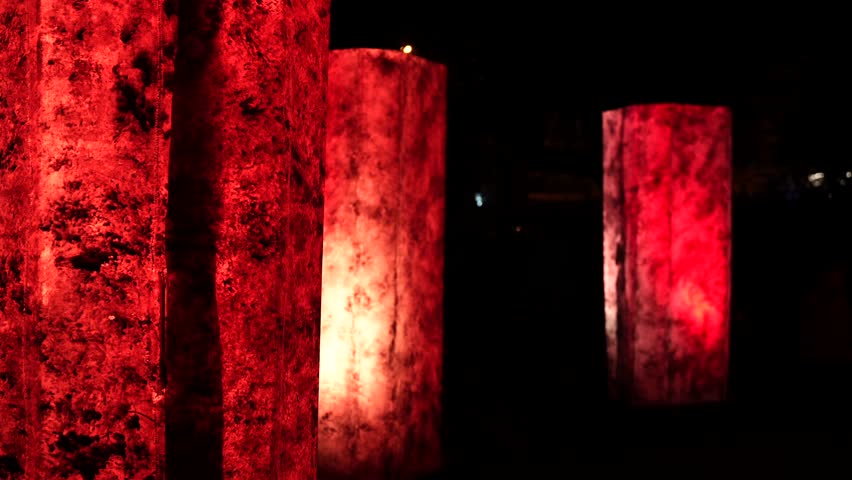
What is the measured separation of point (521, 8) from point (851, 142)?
689cm

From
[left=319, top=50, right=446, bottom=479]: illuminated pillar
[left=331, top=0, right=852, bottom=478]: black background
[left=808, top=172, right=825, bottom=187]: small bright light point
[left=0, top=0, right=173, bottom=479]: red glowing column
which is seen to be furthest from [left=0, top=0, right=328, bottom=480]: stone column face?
[left=808, top=172, right=825, bottom=187]: small bright light point

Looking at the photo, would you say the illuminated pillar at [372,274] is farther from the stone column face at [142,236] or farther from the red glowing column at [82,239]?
the red glowing column at [82,239]

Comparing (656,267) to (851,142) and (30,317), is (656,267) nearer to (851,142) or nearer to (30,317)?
(30,317)

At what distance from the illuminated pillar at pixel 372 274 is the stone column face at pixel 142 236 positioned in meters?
1.39

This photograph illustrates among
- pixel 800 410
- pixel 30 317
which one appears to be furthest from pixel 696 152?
pixel 30 317

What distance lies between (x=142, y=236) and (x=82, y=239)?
0.40 feet

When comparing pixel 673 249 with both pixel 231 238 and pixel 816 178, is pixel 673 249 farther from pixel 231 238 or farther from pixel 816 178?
pixel 816 178

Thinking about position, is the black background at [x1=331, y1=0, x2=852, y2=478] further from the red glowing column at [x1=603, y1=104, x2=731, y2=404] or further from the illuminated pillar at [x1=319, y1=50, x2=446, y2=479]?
the illuminated pillar at [x1=319, y1=50, x2=446, y2=479]

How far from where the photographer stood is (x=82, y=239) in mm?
1569

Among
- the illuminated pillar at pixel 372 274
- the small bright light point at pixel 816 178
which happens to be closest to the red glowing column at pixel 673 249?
the illuminated pillar at pixel 372 274

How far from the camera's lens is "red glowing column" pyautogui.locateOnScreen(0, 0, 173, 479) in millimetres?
1557

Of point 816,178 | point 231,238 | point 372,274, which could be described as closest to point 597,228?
point 816,178

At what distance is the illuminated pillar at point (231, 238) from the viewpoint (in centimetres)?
181

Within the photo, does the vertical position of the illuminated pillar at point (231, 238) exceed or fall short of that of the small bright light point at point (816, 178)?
it falls short
